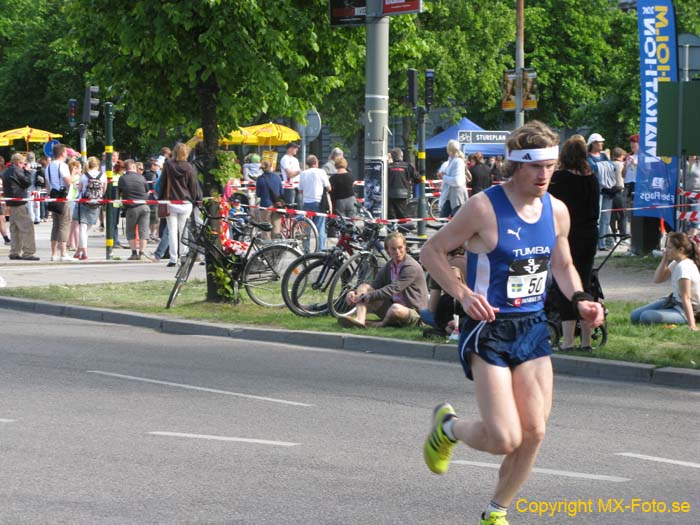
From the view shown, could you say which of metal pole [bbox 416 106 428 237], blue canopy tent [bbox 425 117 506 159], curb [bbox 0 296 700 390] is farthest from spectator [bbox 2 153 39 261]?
blue canopy tent [bbox 425 117 506 159]

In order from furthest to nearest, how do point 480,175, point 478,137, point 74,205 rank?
point 478,137 → point 480,175 → point 74,205

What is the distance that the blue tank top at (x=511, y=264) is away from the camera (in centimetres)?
554

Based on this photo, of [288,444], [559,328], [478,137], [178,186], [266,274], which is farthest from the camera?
[478,137]

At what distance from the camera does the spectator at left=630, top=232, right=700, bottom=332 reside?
12.6 m

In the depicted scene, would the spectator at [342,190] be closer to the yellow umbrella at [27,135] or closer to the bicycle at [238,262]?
the bicycle at [238,262]

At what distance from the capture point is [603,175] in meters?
23.7

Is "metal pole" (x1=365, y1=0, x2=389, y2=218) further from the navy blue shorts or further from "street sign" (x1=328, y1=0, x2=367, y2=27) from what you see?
the navy blue shorts

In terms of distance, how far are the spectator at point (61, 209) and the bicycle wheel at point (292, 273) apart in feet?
28.2

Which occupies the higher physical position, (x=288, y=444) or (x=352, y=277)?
(x=352, y=277)

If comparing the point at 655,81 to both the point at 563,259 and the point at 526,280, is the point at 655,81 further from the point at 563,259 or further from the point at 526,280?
the point at 526,280

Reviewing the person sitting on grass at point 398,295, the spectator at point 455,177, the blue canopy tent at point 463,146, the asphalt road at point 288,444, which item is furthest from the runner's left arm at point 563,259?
Result: the blue canopy tent at point 463,146

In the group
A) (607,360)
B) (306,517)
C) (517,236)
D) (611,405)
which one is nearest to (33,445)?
(306,517)

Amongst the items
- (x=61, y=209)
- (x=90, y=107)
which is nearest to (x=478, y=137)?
(x=90, y=107)

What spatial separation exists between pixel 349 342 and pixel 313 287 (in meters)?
1.80
